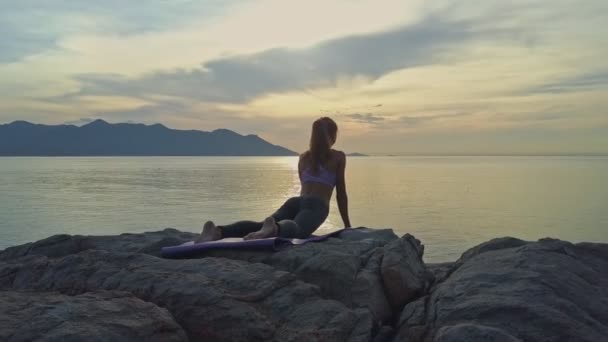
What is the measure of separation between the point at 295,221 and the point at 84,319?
193 inches

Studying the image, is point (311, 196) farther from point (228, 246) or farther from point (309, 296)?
point (309, 296)

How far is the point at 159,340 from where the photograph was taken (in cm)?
584

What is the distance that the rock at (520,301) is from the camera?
607 cm

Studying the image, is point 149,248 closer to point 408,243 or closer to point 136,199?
point 408,243

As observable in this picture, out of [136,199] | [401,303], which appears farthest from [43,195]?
[401,303]

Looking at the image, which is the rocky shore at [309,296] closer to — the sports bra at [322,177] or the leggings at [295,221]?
the leggings at [295,221]

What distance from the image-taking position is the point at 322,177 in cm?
1046

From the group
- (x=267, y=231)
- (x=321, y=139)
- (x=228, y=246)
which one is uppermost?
(x=321, y=139)

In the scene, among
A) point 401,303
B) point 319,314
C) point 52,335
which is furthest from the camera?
point 401,303

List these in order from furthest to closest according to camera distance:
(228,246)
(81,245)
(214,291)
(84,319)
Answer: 1. (81,245)
2. (228,246)
3. (214,291)
4. (84,319)

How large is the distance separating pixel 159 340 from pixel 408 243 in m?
5.32

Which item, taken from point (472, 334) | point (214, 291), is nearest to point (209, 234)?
point (214, 291)

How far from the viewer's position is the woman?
371 inches

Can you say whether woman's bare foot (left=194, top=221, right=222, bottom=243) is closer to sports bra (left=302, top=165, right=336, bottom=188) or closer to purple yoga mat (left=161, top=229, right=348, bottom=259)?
purple yoga mat (left=161, top=229, right=348, bottom=259)
